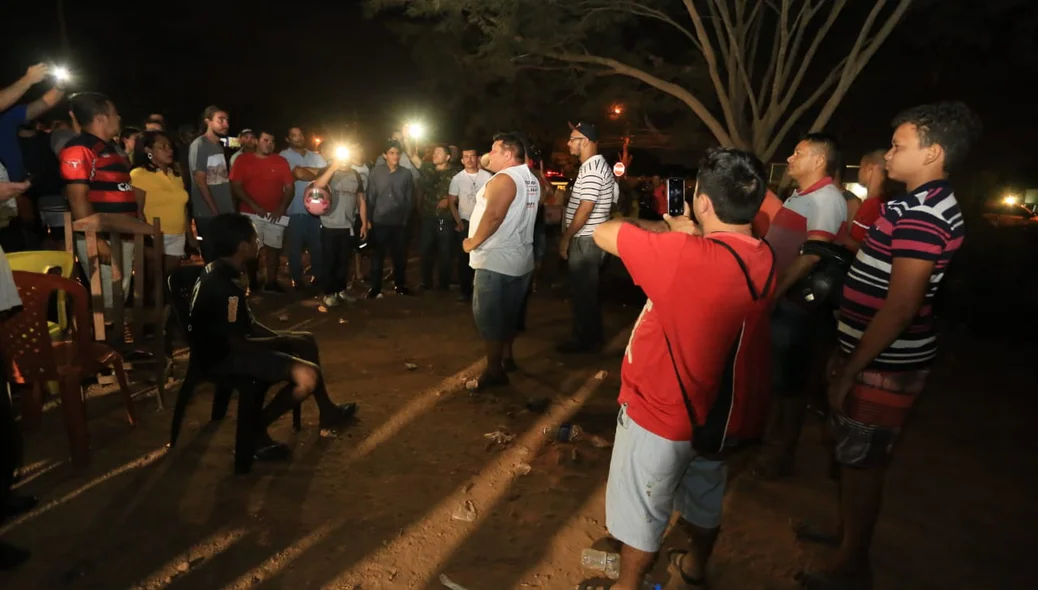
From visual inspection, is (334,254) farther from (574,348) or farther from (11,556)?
(11,556)

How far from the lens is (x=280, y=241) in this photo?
26.4ft

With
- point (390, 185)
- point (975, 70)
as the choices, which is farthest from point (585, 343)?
point (975, 70)

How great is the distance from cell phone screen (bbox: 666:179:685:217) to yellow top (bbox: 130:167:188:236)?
5.03 meters

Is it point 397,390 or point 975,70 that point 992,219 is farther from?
point 397,390

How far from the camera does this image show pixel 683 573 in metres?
2.84

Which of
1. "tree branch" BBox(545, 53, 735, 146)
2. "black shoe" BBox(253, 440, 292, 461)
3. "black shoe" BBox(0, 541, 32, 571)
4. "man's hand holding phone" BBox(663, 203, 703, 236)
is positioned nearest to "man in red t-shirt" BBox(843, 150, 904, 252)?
"man's hand holding phone" BBox(663, 203, 703, 236)

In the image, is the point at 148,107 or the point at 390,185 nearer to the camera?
the point at 390,185

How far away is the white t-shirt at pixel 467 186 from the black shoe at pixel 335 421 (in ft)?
12.8

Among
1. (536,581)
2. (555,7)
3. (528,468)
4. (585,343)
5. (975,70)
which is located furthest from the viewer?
(975,70)

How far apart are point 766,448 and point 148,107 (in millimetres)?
32674

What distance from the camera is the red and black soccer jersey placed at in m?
4.56

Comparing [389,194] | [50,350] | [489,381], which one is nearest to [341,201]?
[389,194]

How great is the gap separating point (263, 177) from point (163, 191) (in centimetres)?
187

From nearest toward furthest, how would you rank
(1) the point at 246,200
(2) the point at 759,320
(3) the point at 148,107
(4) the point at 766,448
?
1. (2) the point at 759,320
2. (4) the point at 766,448
3. (1) the point at 246,200
4. (3) the point at 148,107
